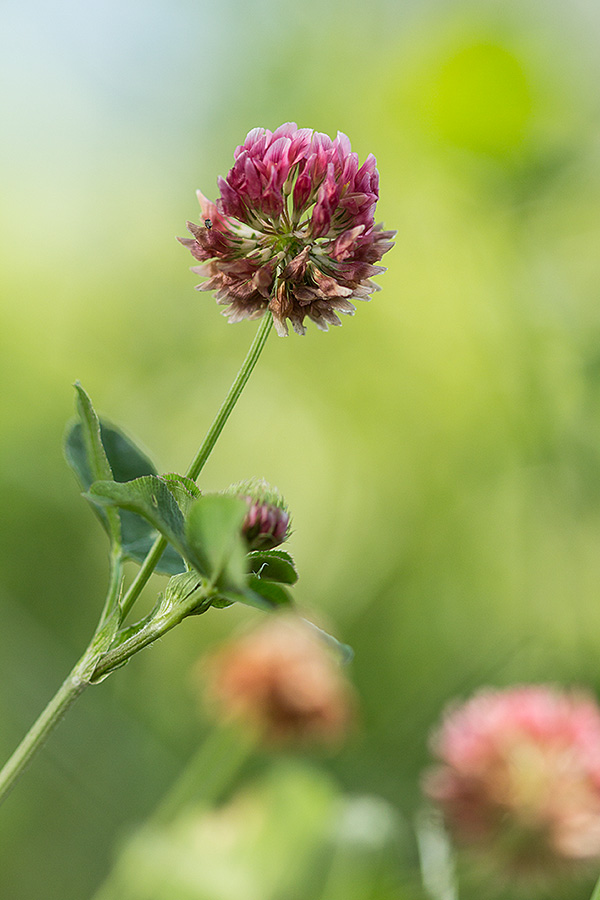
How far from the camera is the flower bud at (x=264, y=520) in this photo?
17.3 inches

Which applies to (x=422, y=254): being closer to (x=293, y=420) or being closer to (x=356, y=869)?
(x=293, y=420)

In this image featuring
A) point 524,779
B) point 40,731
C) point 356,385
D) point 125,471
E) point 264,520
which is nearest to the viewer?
point 40,731

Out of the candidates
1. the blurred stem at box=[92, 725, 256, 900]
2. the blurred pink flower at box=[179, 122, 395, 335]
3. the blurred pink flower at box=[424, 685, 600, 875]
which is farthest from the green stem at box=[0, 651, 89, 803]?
the blurred stem at box=[92, 725, 256, 900]

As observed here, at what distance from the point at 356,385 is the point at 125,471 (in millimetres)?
3206

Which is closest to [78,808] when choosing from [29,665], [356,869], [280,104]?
[29,665]

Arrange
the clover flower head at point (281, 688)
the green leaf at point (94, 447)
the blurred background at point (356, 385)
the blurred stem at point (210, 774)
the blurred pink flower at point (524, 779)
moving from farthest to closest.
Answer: the blurred background at point (356, 385) < the clover flower head at point (281, 688) < the blurred stem at point (210, 774) < the blurred pink flower at point (524, 779) < the green leaf at point (94, 447)

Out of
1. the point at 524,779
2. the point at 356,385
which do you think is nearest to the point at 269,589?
the point at 524,779

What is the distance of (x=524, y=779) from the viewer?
104 cm

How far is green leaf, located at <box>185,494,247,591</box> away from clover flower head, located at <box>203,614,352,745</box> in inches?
37.6

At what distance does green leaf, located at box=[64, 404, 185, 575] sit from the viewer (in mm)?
491

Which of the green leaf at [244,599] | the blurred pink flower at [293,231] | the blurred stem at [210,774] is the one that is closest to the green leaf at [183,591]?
the green leaf at [244,599]

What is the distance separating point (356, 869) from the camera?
88cm

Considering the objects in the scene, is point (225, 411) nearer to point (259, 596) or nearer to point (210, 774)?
point (259, 596)

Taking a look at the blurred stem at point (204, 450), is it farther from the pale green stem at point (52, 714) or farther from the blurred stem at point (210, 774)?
the blurred stem at point (210, 774)
